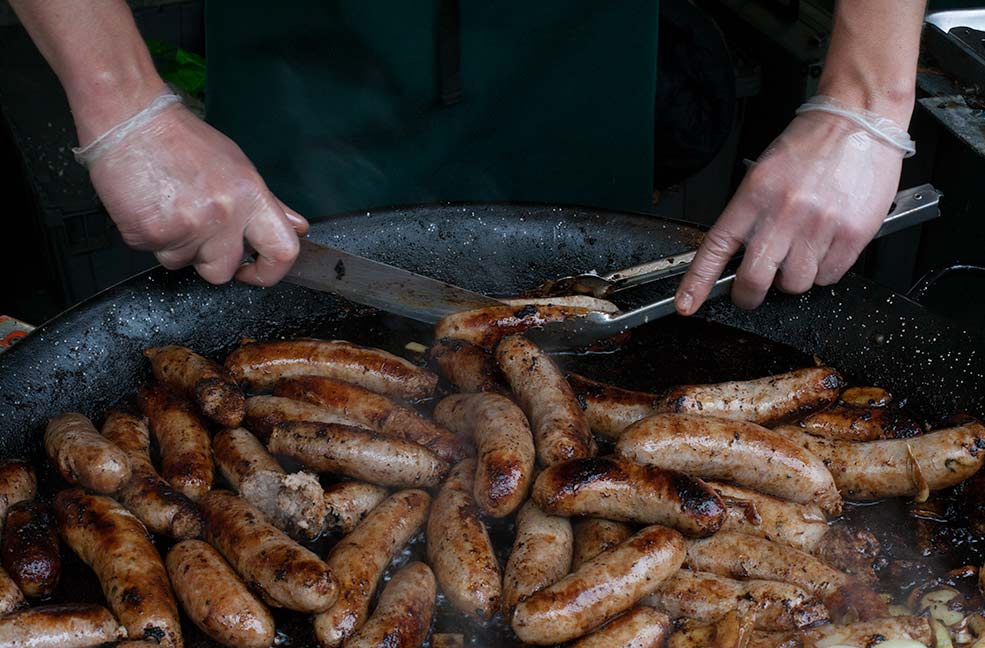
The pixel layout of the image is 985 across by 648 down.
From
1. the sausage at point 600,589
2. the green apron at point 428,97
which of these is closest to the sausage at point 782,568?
the sausage at point 600,589

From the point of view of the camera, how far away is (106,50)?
8.34ft

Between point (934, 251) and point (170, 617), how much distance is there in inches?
164

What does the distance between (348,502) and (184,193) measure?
99cm

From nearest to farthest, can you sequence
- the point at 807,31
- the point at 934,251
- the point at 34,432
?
the point at 34,432 → the point at 934,251 → the point at 807,31

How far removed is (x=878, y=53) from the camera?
2.88 meters

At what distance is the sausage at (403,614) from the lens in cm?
224

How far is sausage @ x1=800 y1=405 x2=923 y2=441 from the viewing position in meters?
2.95

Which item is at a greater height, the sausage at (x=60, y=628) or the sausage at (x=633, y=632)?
the sausage at (x=60, y=628)

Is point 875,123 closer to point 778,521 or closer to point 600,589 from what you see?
point 778,521

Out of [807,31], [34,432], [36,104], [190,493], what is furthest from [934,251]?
[36,104]

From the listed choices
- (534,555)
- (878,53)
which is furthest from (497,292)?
(878,53)

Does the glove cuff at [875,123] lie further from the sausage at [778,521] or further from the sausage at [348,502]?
the sausage at [348,502]

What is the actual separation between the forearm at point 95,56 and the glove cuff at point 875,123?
2.01 metres

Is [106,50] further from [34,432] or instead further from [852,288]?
[852,288]
